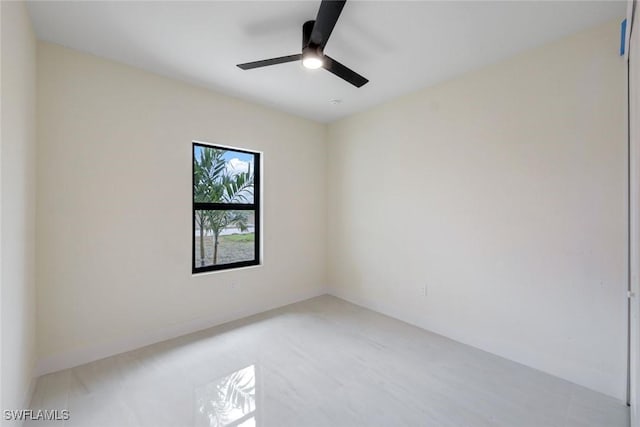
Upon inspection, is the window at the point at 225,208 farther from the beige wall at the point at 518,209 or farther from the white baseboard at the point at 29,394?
the beige wall at the point at 518,209

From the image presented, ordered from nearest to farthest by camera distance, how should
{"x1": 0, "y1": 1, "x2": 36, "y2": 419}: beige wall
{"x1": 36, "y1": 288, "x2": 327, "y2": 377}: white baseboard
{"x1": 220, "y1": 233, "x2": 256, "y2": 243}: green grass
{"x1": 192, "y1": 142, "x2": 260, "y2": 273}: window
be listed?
1. {"x1": 0, "y1": 1, "x2": 36, "y2": 419}: beige wall
2. {"x1": 36, "y1": 288, "x2": 327, "y2": 377}: white baseboard
3. {"x1": 192, "y1": 142, "x2": 260, "y2": 273}: window
4. {"x1": 220, "y1": 233, "x2": 256, "y2": 243}: green grass

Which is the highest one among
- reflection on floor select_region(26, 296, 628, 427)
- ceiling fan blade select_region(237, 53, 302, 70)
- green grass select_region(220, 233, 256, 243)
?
ceiling fan blade select_region(237, 53, 302, 70)

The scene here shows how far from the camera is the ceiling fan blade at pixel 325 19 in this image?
145 centimetres

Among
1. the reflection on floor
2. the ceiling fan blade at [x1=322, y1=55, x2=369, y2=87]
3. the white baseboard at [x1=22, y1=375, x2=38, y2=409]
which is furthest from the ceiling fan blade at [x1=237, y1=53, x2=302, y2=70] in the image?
the white baseboard at [x1=22, y1=375, x2=38, y2=409]

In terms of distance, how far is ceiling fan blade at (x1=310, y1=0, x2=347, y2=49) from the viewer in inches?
57.1

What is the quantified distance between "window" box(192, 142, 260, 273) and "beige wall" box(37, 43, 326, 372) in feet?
0.52

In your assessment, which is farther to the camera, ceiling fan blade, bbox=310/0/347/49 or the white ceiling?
the white ceiling

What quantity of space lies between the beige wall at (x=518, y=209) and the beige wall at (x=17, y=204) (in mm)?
3173

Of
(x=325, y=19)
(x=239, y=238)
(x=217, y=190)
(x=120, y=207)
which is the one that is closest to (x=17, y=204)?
(x=120, y=207)

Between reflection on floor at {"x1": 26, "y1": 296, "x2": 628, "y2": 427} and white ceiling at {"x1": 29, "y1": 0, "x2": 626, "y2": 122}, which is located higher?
white ceiling at {"x1": 29, "y1": 0, "x2": 626, "y2": 122}

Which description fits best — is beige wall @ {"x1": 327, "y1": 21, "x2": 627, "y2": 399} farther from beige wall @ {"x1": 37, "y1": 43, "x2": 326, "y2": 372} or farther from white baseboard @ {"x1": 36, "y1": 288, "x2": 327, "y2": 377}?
white baseboard @ {"x1": 36, "y1": 288, "x2": 327, "y2": 377}

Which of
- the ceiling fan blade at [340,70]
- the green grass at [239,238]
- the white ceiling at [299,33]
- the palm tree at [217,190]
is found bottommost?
the green grass at [239,238]

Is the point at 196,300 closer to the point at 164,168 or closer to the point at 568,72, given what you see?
the point at 164,168

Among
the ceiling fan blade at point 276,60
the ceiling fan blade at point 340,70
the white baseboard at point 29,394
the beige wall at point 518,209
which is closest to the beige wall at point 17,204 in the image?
the white baseboard at point 29,394
